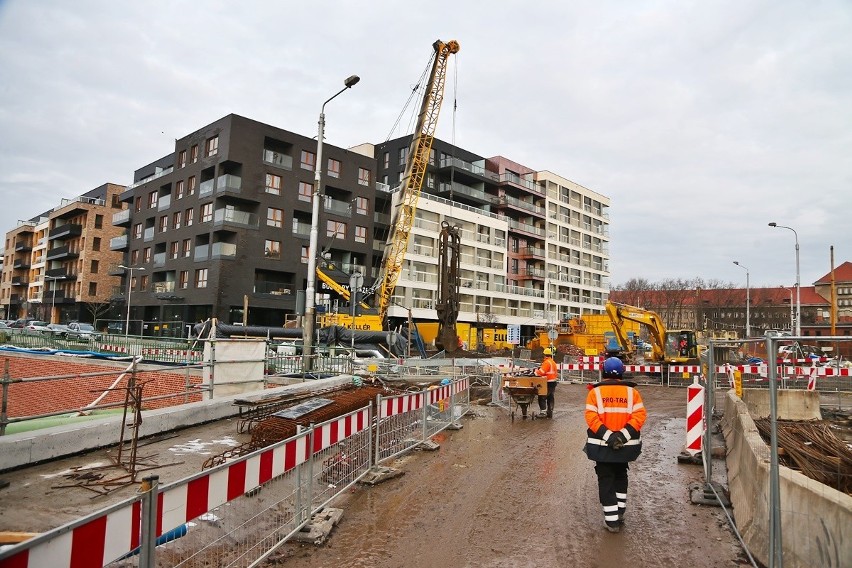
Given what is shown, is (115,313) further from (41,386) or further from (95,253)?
(41,386)

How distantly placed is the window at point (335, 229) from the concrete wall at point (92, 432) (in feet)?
120

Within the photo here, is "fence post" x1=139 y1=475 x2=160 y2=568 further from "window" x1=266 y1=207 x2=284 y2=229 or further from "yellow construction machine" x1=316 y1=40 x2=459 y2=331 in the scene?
"window" x1=266 y1=207 x2=284 y2=229

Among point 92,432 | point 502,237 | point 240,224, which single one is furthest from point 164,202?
point 92,432

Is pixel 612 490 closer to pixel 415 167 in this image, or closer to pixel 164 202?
pixel 415 167

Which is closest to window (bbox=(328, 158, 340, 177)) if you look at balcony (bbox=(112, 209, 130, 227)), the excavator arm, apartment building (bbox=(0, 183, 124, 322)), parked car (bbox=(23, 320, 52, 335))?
balcony (bbox=(112, 209, 130, 227))

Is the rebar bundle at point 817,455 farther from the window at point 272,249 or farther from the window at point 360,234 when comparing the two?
the window at point 360,234

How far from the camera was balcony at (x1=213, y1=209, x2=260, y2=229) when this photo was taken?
4119 cm

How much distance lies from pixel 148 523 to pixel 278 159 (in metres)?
43.6

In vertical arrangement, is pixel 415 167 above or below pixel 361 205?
above

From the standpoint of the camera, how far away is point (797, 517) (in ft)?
13.8

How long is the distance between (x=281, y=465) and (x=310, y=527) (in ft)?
2.75

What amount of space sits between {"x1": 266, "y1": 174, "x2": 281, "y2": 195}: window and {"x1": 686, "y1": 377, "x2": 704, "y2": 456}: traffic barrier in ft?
130

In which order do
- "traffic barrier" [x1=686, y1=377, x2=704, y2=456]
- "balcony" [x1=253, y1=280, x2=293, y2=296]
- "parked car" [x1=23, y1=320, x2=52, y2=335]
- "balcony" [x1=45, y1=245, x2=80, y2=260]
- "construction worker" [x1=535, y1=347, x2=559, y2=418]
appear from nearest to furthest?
"traffic barrier" [x1=686, y1=377, x2=704, y2=456]
"construction worker" [x1=535, y1=347, x2=559, y2=418]
"parked car" [x1=23, y1=320, x2=52, y2=335]
"balcony" [x1=253, y1=280, x2=293, y2=296]
"balcony" [x1=45, y1=245, x2=80, y2=260]

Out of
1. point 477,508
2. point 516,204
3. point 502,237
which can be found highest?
point 516,204
